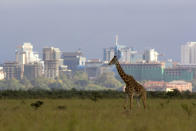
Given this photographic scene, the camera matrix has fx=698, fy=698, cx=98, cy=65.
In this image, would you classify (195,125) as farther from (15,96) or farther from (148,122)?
A: (15,96)

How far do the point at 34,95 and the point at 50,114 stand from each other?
65.6 feet

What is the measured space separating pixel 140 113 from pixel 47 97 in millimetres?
18681

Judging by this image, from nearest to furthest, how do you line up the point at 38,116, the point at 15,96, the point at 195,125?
the point at 195,125 < the point at 38,116 < the point at 15,96

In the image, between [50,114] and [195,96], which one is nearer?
[50,114]

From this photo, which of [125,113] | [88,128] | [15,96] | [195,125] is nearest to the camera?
[88,128]

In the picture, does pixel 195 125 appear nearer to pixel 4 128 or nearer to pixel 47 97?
pixel 4 128

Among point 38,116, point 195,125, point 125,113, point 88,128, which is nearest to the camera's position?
point 88,128

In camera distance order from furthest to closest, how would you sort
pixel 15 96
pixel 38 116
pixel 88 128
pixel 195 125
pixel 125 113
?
pixel 15 96 < pixel 125 113 < pixel 38 116 < pixel 195 125 < pixel 88 128

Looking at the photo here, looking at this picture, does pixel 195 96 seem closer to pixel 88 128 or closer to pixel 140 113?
pixel 140 113

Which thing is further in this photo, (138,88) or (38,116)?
(138,88)

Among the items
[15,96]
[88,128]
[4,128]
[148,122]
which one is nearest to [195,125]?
[148,122]

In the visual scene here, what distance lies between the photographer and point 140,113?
2258cm

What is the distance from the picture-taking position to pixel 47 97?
40750 mm

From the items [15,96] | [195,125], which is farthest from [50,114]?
[15,96]
